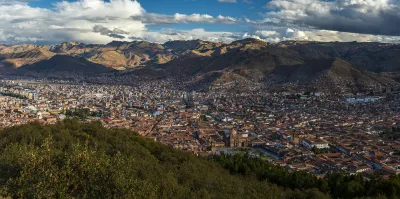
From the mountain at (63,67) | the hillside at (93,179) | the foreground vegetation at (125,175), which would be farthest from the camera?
the mountain at (63,67)

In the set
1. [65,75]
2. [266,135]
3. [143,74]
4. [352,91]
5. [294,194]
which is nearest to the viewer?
[294,194]

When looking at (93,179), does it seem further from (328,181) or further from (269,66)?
(269,66)

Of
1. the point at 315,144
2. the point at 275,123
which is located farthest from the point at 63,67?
the point at 315,144

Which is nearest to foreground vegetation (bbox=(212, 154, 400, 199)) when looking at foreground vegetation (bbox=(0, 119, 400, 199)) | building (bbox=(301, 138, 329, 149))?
foreground vegetation (bbox=(0, 119, 400, 199))

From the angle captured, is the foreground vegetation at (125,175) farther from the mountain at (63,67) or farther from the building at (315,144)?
the mountain at (63,67)

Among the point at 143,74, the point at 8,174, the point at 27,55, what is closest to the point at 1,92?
the point at 143,74

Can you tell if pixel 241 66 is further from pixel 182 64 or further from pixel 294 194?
pixel 294 194

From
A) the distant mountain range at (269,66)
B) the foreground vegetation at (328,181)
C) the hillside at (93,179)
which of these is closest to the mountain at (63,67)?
the distant mountain range at (269,66)
